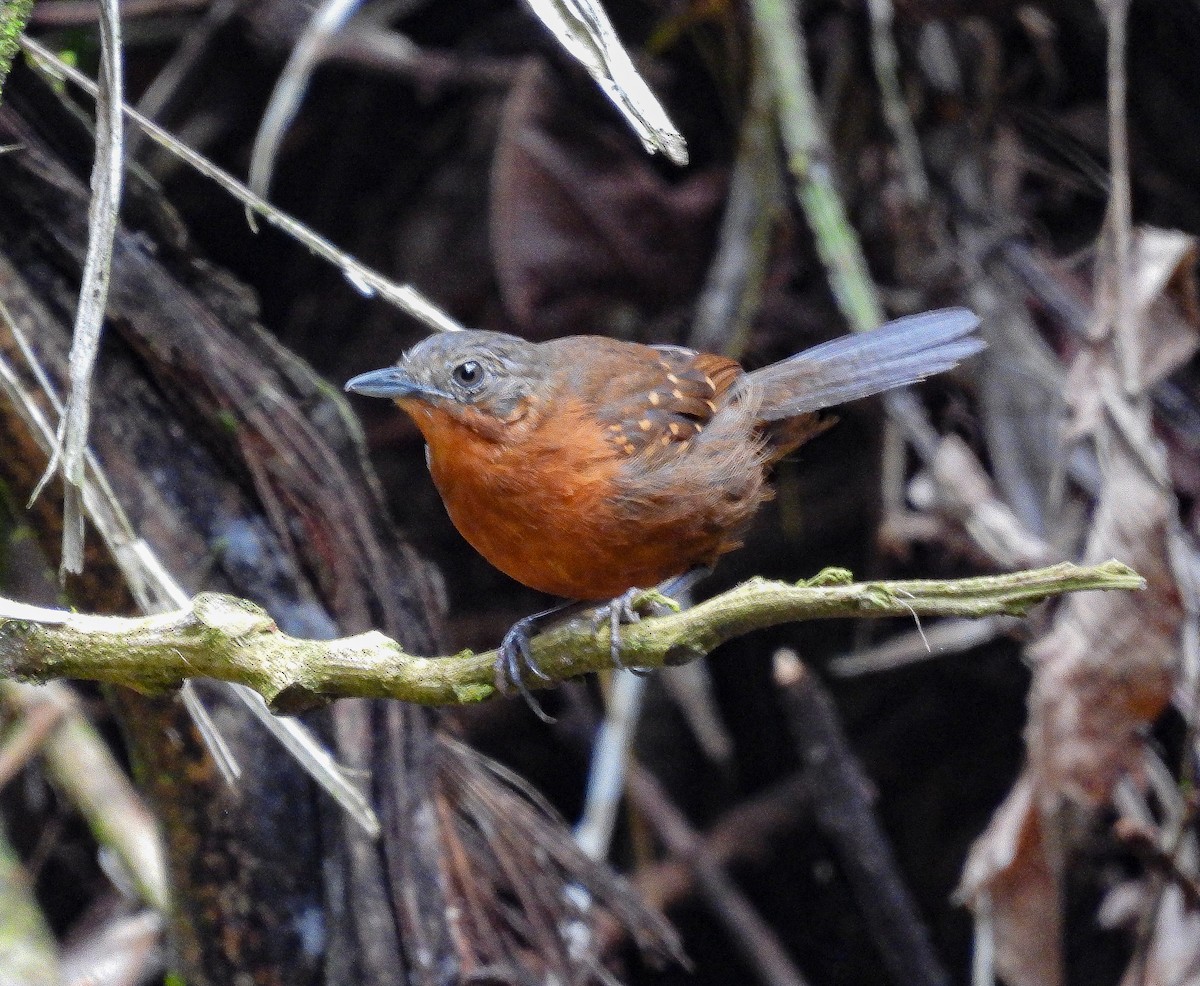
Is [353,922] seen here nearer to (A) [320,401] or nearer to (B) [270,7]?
(A) [320,401]

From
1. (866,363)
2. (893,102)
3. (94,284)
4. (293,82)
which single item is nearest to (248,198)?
(94,284)

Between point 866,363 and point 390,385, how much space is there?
1.14 m

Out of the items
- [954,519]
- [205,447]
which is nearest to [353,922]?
[205,447]

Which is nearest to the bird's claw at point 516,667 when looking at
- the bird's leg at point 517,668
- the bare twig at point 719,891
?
the bird's leg at point 517,668

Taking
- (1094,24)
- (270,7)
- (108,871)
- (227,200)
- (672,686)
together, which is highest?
(270,7)

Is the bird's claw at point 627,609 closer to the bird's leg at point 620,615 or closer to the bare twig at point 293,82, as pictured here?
the bird's leg at point 620,615

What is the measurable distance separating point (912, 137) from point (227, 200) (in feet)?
7.12

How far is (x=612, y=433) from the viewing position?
2.86m

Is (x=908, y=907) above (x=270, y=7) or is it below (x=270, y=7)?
below

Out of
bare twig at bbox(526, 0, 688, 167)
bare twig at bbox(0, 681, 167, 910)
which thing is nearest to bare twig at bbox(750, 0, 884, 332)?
bare twig at bbox(526, 0, 688, 167)

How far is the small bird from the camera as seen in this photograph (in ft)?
8.91

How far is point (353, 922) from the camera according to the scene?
2.64 m

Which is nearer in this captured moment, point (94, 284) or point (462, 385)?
point (94, 284)

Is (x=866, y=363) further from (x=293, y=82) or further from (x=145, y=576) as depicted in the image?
(x=145, y=576)
